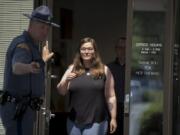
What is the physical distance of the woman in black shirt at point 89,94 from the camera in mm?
6059

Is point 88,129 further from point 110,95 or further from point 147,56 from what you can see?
point 147,56

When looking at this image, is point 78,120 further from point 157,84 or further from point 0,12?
point 0,12

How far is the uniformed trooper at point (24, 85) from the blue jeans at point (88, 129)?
0.98m

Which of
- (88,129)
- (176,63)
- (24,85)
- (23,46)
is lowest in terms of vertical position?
(88,129)

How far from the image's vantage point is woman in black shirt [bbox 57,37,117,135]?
606cm

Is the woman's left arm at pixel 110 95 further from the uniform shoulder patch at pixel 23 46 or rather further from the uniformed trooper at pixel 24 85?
the uniform shoulder patch at pixel 23 46

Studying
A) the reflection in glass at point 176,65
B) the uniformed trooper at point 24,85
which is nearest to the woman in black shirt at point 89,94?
the uniformed trooper at point 24,85

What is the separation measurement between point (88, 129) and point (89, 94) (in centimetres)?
36

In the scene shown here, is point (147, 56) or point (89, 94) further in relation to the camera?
point (147, 56)

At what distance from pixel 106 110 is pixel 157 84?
150 centimetres

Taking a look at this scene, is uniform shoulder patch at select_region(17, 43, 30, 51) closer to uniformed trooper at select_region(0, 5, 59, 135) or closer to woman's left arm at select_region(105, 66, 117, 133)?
uniformed trooper at select_region(0, 5, 59, 135)

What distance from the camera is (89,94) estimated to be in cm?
608

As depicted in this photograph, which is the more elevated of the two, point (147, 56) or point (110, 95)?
point (147, 56)

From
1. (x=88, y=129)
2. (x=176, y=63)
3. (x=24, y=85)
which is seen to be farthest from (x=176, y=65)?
(x=24, y=85)
